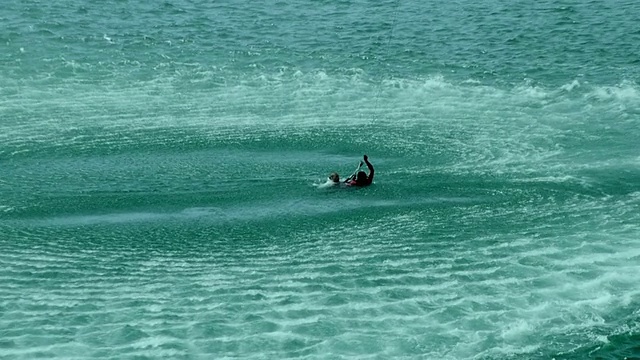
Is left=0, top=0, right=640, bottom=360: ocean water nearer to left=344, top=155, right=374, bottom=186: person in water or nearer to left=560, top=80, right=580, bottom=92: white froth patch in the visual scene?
left=560, top=80, right=580, bottom=92: white froth patch

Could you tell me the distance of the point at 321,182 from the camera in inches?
1719

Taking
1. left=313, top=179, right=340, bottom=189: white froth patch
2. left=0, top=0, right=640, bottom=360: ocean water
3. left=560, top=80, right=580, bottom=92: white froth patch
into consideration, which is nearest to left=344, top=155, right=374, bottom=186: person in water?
left=0, top=0, right=640, bottom=360: ocean water

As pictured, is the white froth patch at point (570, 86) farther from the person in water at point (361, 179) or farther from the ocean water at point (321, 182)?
the person in water at point (361, 179)

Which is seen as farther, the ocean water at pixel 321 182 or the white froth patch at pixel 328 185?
the white froth patch at pixel 328 185

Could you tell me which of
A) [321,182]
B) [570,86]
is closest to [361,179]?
[321,182]

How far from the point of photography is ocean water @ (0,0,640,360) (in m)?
33.5

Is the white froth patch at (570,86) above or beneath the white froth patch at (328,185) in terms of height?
above

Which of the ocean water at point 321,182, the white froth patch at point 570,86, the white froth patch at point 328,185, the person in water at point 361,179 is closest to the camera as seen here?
the ocean water at point 321,182

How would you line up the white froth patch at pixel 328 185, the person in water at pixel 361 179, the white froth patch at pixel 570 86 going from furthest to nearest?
1. the white froth patch at pixel 570 86
2. the white froth patch at pixel 328 185
3. the person in water at pixel 361 179

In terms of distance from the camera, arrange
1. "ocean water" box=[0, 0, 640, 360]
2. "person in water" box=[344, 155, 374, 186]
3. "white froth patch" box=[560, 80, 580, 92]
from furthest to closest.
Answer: "white froth patch" box=[560, 80, 580, 92] → "person in water" box=[344, 155, 374, 186] → "ocean water" box=[0, 0, 640, 360]

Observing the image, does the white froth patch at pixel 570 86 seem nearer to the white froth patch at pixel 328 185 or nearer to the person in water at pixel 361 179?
the person in water at pixel 361 179

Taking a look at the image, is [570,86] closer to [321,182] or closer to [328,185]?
[321,182]

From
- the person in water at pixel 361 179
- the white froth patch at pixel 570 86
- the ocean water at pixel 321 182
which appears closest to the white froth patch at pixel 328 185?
the ocean water at pixel 321 182

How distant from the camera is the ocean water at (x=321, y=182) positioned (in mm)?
33500
